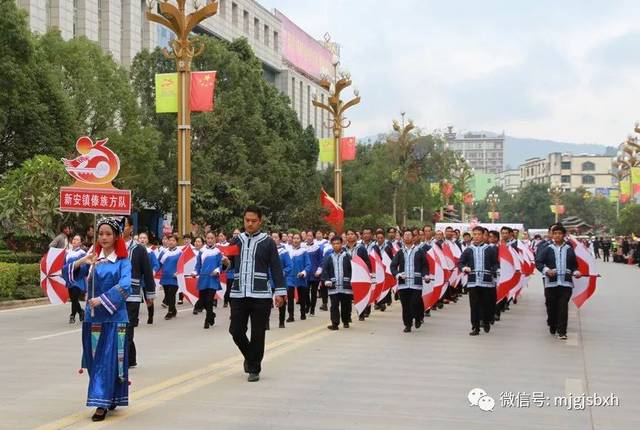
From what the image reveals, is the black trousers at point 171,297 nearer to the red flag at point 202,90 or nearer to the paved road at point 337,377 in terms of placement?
the paved road at point 337,377

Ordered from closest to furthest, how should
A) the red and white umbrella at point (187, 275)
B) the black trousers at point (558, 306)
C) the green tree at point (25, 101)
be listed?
1. the black trousers at point (558, 306)
2. the red and white umbrella at point (187, 275)
3. the green tree at point (25, 101)

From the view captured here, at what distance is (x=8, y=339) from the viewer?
13883 millimetres

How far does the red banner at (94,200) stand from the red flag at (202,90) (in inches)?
565

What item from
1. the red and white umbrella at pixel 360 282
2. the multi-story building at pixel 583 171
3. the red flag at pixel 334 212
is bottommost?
the red and white umbrella at pixel 360 282

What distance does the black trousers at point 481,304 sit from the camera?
14.7 m

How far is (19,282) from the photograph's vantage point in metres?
21.7

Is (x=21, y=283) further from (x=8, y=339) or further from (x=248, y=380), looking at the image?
(x=248, y=380)

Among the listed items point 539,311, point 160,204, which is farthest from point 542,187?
point 539,311

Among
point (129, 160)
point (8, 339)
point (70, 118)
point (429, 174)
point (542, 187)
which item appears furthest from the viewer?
point (542, 187)

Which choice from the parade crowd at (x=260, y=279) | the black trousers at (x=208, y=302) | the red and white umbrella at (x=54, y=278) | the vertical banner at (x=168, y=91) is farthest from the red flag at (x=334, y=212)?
the red and white umbrella at (x=54, y=278)

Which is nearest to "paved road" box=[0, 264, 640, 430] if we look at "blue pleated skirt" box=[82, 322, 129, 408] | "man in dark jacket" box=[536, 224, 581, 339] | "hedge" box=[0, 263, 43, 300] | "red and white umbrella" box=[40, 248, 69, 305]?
"blue pleated skirt" box=[82, 322, 129, 408]

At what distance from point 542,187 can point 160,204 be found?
3676 inches

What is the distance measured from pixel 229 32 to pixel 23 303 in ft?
156

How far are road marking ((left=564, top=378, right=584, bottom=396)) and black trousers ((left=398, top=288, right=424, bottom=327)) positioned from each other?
5312mm
